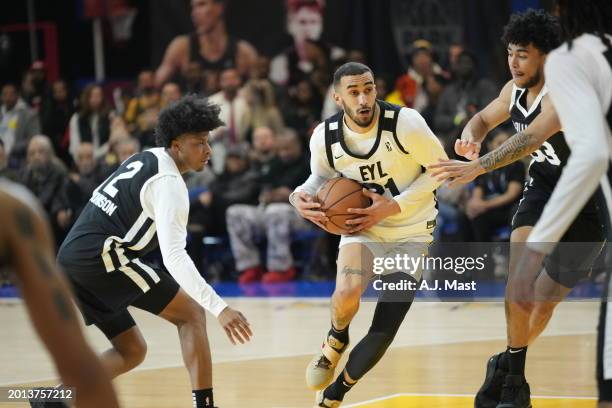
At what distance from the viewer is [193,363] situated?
5.28 meters

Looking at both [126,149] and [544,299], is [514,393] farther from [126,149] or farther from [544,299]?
[126,149]

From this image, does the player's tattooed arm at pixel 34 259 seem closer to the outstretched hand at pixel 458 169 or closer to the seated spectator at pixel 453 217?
the outstretched hand at pixel 458 169

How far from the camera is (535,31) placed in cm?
534

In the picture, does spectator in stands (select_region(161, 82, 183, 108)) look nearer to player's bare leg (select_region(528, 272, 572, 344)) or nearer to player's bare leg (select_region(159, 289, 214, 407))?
player's bare leg (select_region(159, 289, 214, 407))

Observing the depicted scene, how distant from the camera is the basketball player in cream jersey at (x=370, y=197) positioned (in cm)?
561

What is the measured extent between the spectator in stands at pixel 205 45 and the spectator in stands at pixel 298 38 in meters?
0.41

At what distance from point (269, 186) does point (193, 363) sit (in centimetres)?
663

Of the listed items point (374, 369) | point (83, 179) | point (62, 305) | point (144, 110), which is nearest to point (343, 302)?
point (374, 369)

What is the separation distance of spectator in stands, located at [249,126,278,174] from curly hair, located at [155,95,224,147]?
6.29 metres

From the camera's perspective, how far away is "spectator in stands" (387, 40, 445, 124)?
12000mm

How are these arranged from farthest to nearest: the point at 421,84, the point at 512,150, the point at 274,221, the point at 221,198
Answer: the point at 421,84
the point at 221,198
the point at 274,221
the point at 512,150

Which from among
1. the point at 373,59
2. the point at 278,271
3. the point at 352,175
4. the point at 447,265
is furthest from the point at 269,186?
the point at 352,175

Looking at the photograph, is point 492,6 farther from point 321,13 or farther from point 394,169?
point 394,169

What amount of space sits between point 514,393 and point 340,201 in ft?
4.21
